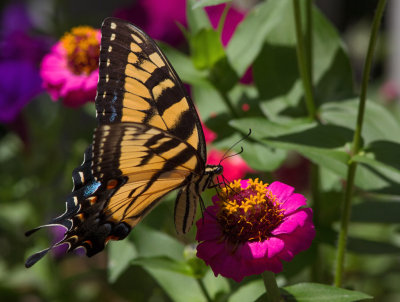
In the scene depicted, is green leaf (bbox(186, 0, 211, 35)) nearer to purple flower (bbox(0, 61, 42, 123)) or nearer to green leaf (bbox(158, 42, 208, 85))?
green leaf (bbox(158, 42, 208, 85))


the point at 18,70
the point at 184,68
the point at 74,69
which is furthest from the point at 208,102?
the point at 18,70

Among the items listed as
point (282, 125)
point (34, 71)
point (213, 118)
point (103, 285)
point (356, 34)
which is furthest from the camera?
point (356, 34)

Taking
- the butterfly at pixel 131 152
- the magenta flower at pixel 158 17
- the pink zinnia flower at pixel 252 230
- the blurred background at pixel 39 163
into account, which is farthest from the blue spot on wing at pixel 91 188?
the magenta flower at pixel 158 17

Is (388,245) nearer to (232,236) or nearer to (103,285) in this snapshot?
(232,236)

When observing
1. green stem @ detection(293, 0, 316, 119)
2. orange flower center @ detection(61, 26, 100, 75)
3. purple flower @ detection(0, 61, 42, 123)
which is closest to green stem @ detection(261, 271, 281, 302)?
green stem @ detection(293, 0, 316, 119)

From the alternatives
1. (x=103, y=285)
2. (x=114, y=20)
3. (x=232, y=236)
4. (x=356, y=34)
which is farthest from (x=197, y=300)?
(x=356, y=34)

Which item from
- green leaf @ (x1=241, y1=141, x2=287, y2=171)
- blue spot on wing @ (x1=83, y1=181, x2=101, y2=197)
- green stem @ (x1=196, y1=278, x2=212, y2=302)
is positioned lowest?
green stem @ (x1=196, y1=278, x2=212, y2=302)
